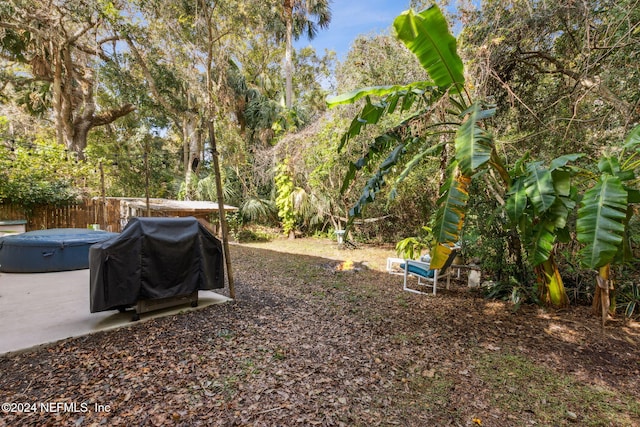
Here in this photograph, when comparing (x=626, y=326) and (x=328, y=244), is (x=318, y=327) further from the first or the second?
(x=328, y=244)

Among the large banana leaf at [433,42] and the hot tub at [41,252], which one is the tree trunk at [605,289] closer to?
the large banana leaf at [433,42]

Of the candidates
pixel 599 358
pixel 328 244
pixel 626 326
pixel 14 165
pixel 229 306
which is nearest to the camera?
pixel 599 358

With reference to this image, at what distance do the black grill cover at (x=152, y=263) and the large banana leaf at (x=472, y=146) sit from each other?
151 inches

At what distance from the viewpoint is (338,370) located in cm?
Answer: 317

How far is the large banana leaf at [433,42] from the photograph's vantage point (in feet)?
10.8

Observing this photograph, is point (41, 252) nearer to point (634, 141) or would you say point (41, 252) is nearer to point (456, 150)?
point (456, 150)

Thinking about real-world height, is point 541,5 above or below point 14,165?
above

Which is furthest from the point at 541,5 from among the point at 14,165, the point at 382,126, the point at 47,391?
the point at 14,165

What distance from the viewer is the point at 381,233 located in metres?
12.2

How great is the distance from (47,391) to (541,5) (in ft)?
27.6

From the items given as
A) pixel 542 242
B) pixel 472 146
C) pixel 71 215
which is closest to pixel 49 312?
pixel 472 146

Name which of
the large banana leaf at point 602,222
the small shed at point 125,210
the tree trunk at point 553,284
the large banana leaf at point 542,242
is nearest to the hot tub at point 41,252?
the small shed at point 125,210

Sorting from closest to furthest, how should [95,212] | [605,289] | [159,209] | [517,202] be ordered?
[517,202] → [605,289] → [159,209] → [95,212]

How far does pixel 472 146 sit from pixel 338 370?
8.66ft
